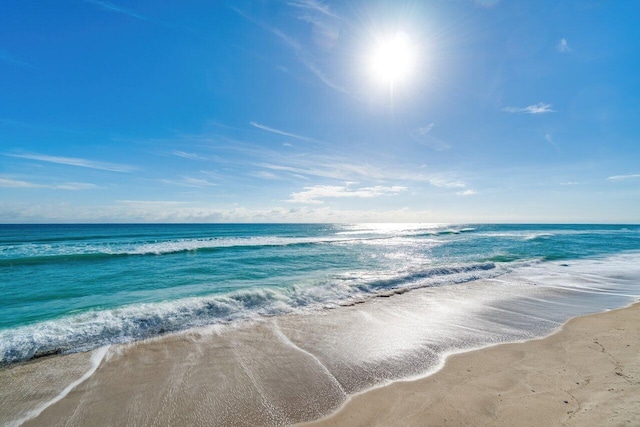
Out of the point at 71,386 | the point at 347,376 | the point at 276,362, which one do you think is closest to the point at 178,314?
the point at 71,386

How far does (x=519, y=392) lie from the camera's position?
3977 millimetres

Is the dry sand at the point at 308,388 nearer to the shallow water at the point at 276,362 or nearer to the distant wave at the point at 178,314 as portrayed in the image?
the shallow water at the point at 276,362

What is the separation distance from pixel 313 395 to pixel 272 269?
36.8ft

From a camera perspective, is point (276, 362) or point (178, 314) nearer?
point (276, 362)

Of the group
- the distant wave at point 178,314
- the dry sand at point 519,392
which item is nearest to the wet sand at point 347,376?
the dry sand at point 519,392

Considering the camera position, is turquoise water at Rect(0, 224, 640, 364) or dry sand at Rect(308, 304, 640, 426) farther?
turquoise water at Rect(0, 224, 640, 364)

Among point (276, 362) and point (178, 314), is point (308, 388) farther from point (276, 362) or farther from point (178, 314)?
point (178, 314)

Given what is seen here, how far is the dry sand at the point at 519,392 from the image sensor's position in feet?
11.3

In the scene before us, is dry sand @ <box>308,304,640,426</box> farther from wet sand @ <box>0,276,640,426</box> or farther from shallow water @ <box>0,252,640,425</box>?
shallow water @ <box>0,252,640,425</box>

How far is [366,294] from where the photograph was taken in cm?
1018

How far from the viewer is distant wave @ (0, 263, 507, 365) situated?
5.96 m

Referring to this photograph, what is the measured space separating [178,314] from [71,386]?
3.37 metres

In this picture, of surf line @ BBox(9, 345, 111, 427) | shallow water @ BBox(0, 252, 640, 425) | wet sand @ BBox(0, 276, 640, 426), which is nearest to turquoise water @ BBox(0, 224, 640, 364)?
surf line @ BBox(9, 345, 111, 427)

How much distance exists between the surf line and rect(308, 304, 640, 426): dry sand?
4.09 metres
